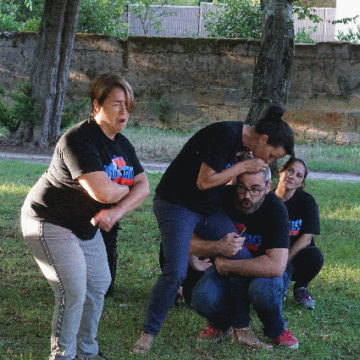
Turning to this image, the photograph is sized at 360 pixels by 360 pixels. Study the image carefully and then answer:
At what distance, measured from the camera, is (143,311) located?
17.3 feet

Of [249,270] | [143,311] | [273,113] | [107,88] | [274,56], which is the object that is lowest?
[143,311]

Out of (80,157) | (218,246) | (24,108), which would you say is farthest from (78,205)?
(24,108)

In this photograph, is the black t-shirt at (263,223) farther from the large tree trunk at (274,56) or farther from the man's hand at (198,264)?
the large tree trunk at (274,56)

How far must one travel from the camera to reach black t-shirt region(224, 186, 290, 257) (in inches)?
176

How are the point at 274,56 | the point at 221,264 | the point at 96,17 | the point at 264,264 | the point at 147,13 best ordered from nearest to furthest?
the point at 264,264 < the point at 221,264 < the point at 274,56 < the point at 96,17 < the point at 147,13

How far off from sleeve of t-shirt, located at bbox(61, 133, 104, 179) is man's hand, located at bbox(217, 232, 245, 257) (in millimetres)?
1129

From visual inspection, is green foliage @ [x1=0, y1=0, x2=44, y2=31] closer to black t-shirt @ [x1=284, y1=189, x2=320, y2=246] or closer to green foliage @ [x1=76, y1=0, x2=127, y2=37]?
green foliage @ [x1=76, y1=0, x2=127, y2=37]

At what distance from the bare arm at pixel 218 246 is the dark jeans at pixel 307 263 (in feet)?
3.71

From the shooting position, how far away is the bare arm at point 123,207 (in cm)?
367

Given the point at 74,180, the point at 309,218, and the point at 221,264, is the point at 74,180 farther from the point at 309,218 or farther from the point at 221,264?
the point at 309,218

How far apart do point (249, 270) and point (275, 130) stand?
902mm

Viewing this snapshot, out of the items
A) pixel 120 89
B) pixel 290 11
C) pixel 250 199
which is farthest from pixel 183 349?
pixel 290 11

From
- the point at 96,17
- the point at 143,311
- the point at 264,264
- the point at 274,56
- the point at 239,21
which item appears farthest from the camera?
the point at 96,17

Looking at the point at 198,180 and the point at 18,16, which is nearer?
the point at 198,180
